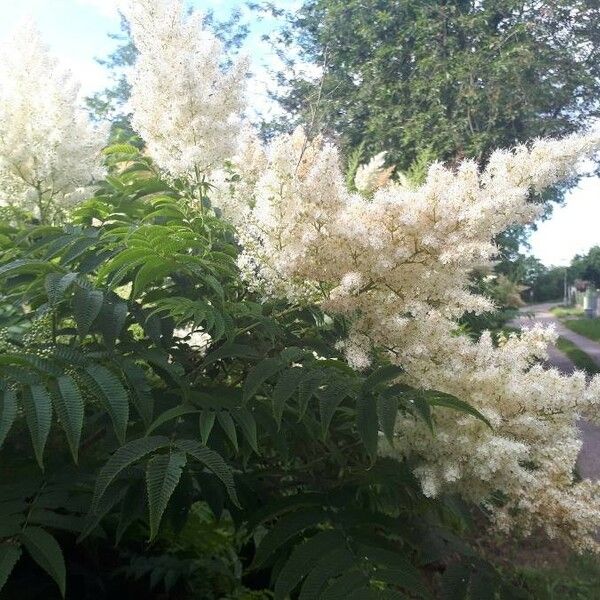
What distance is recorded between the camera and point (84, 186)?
2.71 m

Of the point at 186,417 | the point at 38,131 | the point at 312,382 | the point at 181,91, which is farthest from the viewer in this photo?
the point at 38,131

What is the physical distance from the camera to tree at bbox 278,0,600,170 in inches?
615

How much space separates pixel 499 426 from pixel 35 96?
6.11ft

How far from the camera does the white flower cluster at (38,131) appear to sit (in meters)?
2.49

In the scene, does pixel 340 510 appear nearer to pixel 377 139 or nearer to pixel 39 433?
pixel 39 433

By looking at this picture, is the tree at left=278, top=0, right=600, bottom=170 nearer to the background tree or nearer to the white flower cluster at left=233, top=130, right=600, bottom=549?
the background tree

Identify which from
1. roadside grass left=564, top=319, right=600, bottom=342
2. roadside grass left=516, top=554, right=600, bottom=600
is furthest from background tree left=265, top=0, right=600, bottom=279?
roadside grass left=516, top=554, right=600, bottom=600

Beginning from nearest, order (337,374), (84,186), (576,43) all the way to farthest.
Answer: (337,374), (84,186), (576,43)

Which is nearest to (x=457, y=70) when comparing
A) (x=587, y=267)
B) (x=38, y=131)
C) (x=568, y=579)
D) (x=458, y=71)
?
A: (x=458, y=71)

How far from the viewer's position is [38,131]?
97.1 inches

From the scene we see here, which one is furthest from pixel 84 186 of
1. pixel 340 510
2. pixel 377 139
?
pixel 377 139

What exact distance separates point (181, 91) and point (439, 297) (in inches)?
39.6

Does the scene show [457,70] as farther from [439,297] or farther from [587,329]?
[439,297]

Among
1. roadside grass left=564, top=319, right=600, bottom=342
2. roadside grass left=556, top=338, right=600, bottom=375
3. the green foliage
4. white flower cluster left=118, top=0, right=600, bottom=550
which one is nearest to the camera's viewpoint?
the green foliage
